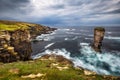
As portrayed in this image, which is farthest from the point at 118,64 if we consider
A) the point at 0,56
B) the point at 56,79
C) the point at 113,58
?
the point at 0,56

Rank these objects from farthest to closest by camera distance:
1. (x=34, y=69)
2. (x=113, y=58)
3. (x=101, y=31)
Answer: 1. (x=101, y=31)
2. (x=113, y=58)
3. (x=34, y=69)

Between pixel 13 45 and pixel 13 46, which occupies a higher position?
pixel 13 45

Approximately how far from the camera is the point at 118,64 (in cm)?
5362

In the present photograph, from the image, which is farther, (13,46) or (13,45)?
(13,45)

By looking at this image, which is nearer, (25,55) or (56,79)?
(56,79)

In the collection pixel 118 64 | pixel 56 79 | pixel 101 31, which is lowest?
pixel 118 64

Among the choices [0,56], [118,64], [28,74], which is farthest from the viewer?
[118,64]

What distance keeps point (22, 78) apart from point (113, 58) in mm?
43434

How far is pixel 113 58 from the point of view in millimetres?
61219

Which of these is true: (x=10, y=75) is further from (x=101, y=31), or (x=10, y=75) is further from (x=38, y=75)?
(x=101, y=31)

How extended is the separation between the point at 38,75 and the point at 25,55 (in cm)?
3344

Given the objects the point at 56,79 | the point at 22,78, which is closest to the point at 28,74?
the point at 22,78

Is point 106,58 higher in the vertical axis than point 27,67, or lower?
lower

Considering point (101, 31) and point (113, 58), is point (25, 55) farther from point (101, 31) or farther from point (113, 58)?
point (101, 31)
